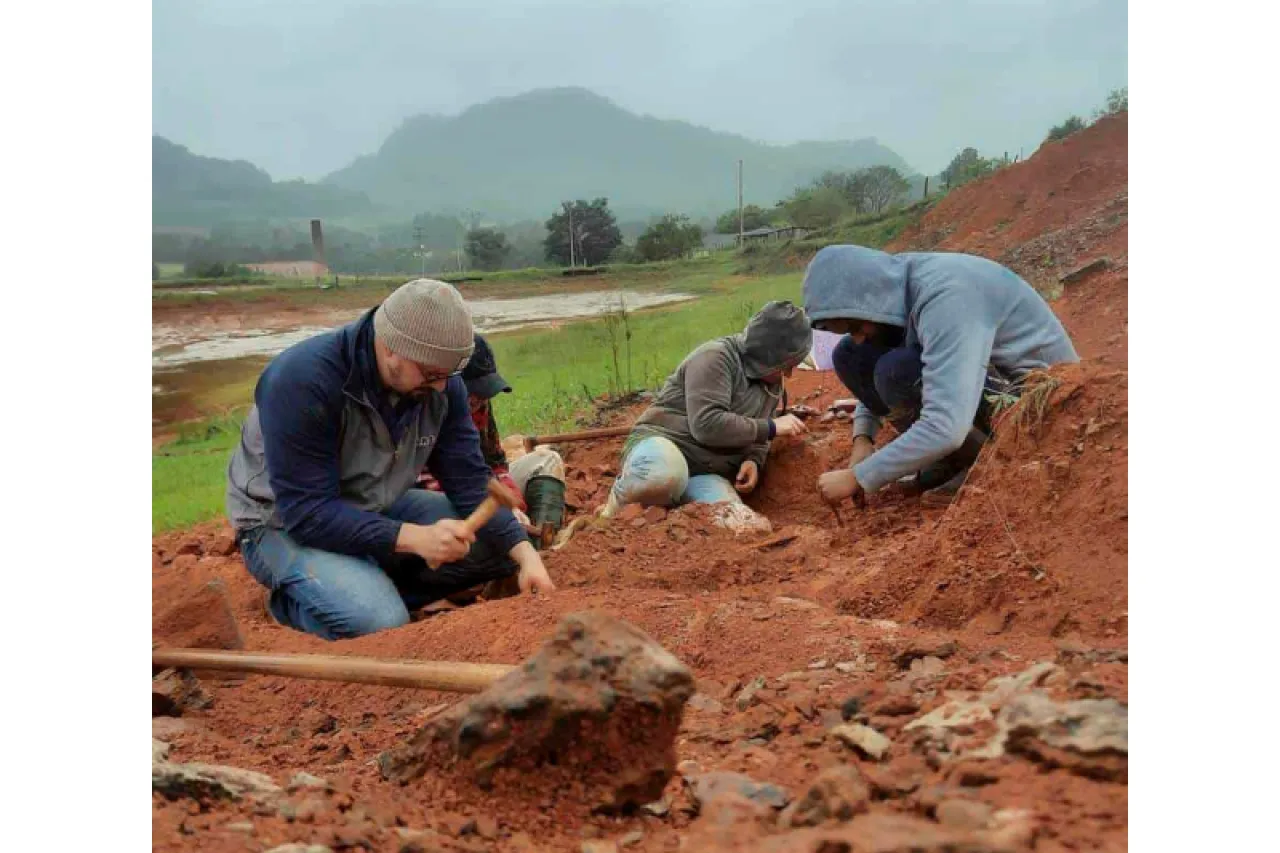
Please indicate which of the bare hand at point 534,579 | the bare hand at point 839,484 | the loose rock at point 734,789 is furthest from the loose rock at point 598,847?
the bare hand at point 839,484

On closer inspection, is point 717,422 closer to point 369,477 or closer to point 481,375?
point 481,375

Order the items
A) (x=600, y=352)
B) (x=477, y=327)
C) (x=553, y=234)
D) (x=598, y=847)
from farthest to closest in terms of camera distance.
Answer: (x=600, y=352), (x=553, y=234), (x=477, y=327), (x=598, y=847)

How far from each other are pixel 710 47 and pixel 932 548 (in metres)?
2.52

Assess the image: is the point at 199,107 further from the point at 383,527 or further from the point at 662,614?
the point at 662,614

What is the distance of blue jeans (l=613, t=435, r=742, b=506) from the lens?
4004 mm

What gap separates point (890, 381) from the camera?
3.44 meters

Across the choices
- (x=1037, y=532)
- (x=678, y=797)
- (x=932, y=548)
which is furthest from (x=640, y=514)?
(x=678, y=797)

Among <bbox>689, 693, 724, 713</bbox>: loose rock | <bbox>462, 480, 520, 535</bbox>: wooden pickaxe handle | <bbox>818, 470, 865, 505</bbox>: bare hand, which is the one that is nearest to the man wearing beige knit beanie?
<bbox>462, 480, 520, 535</bbox>: wooden pickaxe handle

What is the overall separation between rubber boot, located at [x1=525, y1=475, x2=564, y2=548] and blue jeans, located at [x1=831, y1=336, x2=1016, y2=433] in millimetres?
1398

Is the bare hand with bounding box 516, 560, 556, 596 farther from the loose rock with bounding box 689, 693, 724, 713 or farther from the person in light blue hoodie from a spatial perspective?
the loose rock with bounding box 689, 693, 724, 713

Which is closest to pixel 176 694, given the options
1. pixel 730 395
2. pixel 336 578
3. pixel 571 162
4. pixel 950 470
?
pixel 336 578

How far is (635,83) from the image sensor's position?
4.93 metres

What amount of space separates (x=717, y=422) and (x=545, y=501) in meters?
0.86

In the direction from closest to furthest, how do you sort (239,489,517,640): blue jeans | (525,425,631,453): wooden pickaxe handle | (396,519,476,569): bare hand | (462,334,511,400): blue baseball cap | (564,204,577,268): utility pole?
(396,519,476,569): bare hand
(239,489,517,640): blue jeans
(462,334,511,400): blue baseball cap
(525,425,631,453): wooden pickaxe handle
(564,204,577,268): utility pole
